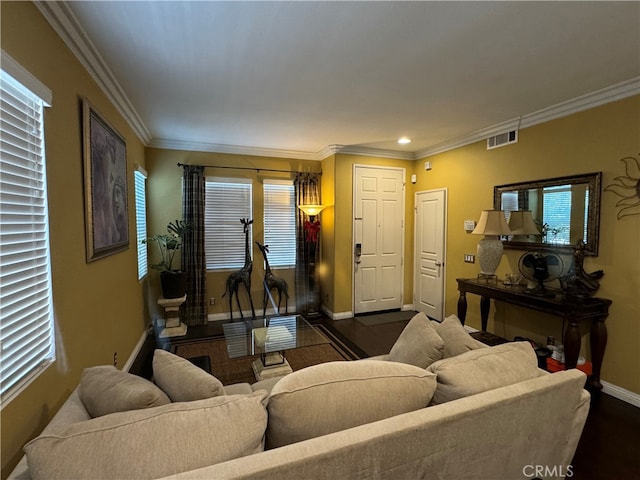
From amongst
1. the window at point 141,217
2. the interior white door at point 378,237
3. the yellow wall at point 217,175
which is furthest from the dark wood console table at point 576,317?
the window at point 141,217

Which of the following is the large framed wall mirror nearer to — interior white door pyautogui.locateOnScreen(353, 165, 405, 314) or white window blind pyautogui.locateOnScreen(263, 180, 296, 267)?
interior white door pyautogui.locateOnScreen(353, 165, 405, 314)

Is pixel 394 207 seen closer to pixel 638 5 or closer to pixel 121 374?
pixel 638 5

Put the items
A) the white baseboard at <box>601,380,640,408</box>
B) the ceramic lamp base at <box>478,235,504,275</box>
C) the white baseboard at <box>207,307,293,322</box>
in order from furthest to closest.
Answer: the white baseboard at <box>207,307,293,322</box> → the ceramic lamp base at <box>478,235,504,275</box> → the white baseboard at <box>601,380,640,408</box>

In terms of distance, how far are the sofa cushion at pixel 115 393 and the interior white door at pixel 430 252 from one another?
13.2 ft

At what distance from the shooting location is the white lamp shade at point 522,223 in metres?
3.17

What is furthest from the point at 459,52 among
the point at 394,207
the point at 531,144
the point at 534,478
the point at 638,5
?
the point at 394,207

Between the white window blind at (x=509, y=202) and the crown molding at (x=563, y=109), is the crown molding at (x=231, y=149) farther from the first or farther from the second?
the white window blind at (x=509, y=202)

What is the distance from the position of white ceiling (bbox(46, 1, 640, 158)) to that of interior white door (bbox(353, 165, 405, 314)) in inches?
51.6

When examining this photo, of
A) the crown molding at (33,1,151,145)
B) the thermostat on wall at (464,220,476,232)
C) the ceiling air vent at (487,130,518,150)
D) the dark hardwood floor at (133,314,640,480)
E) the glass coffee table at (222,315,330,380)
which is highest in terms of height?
the crown molding at (33,1,151,145)

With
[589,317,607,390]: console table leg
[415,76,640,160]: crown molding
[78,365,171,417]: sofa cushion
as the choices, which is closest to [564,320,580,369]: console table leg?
[589,317,607,390]: console table leg

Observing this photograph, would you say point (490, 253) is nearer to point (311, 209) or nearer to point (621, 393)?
point (621, 393)

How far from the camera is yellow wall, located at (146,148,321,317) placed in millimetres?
4262

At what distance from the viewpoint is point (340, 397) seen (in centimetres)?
113

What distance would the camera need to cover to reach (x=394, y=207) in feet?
16.0
